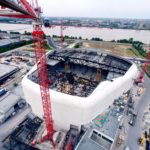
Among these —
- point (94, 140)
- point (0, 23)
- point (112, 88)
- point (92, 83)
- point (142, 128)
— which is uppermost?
point (0, 23)

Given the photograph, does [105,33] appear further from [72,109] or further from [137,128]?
[72,109]

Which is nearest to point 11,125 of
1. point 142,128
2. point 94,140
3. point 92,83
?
point 94,140

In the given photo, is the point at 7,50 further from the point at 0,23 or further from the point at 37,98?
the point at 0,23

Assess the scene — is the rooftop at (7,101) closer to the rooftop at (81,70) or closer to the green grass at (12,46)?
the rooftop at (81,70)


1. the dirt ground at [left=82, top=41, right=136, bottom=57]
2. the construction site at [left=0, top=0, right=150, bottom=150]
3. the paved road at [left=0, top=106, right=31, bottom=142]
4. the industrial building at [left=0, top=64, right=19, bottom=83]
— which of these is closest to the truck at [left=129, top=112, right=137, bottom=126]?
the construction site at [left=0, top=0, right=150, bottom=150]

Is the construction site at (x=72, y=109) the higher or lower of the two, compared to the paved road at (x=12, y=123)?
higher

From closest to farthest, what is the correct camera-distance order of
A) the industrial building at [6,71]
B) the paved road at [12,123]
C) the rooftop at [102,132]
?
the rooftop at [102,132] < the paved road at [12,123] < the industrial building at [6,71]

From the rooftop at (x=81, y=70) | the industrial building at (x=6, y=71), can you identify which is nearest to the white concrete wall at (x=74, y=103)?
the rooftop at (x=81, y=70)
